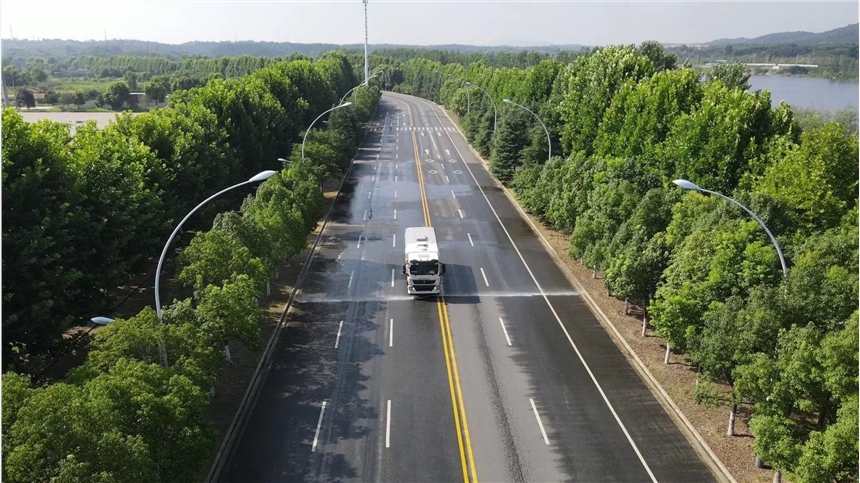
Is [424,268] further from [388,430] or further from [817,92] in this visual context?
[817,92]

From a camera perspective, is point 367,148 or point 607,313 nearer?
point 607,313

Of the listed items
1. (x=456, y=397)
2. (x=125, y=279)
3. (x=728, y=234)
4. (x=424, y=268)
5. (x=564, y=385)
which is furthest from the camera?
(x=424, y=268)

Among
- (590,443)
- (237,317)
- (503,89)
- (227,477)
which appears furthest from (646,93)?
(503,89)

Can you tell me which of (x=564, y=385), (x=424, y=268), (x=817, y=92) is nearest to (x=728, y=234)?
(x=564, y=385)

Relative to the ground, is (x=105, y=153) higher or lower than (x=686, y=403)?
higher

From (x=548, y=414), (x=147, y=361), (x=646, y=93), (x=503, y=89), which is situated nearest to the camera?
(x=147, y=361)

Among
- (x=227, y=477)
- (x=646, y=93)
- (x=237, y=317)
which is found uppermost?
(x=646, y=93)

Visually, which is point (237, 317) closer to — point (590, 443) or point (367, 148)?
point (590, 443)
